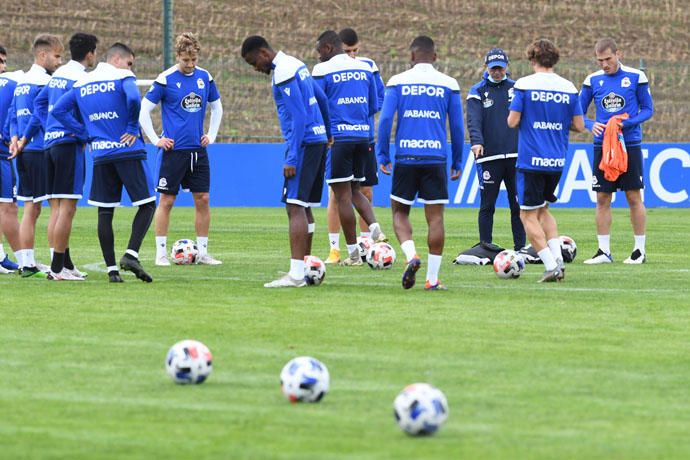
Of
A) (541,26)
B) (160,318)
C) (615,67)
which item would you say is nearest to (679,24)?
(541,26)

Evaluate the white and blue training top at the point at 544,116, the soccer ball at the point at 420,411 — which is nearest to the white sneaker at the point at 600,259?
the white and blue training top at the point at 544,116

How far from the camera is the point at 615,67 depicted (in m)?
16.0

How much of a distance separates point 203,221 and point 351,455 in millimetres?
10277

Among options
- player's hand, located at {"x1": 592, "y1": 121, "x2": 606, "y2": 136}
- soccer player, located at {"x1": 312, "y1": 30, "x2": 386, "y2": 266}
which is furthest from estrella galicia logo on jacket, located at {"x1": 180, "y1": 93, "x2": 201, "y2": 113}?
player's hand, located at {"x1": 592, "y1": 121, "x2": 606, "y2": 136}

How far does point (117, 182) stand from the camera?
13625 millimetres

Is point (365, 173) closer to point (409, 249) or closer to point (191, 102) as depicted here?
point (191, 102)

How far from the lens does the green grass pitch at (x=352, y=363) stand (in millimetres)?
6438

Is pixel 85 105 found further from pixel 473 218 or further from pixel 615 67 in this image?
pixel 473 218

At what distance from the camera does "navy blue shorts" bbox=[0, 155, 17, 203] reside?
48.9ft

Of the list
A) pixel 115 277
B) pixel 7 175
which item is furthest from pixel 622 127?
pixel 7 175

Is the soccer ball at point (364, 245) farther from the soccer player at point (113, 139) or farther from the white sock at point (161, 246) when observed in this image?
the soccer player at point (113, 139)

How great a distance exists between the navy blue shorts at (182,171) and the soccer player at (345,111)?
5.43 feet

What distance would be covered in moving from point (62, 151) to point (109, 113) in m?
0.84

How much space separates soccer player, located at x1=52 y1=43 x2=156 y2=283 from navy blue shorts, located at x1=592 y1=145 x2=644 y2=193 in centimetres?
533
